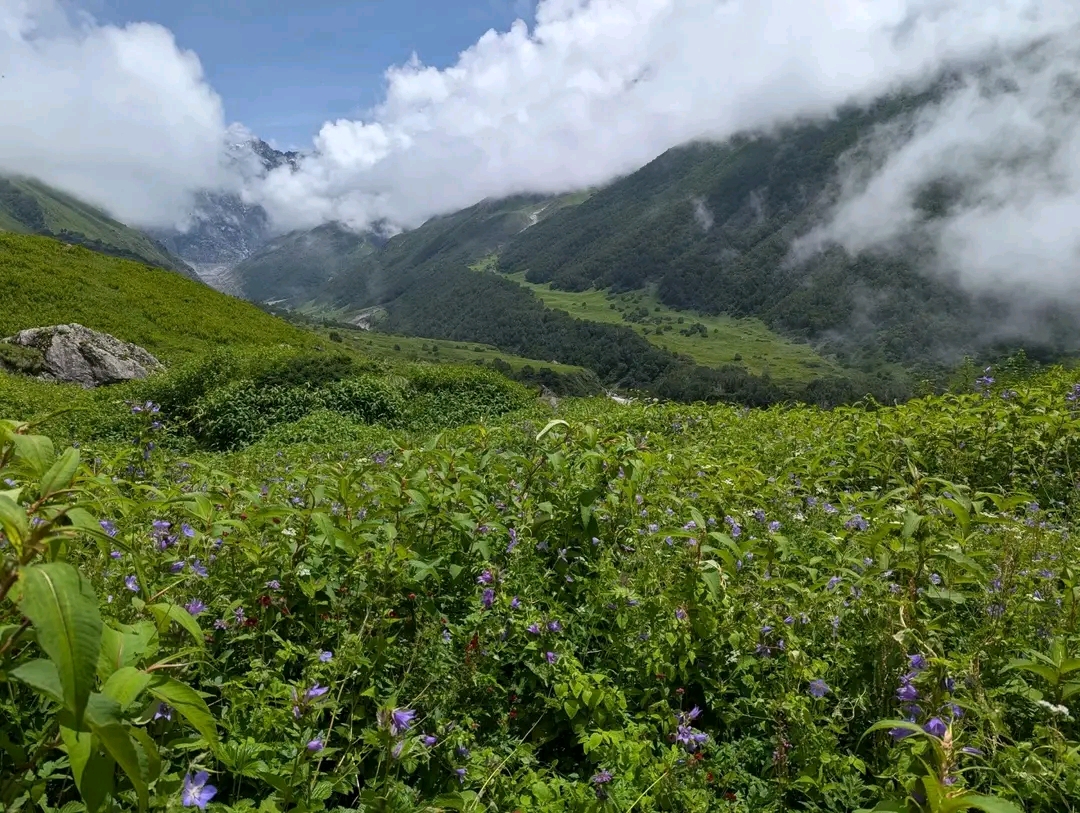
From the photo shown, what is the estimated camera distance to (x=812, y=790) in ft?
9.64

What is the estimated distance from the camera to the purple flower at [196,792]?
1.94 meters

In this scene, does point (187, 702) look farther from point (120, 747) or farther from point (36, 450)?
point (36, 450)

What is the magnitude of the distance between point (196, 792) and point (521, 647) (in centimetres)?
193

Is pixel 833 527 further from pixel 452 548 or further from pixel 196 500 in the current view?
pixel 196 500

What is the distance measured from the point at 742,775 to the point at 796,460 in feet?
16.7

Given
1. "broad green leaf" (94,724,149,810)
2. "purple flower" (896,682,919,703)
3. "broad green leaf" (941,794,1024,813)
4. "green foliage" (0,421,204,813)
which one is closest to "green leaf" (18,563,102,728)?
"green foliage" (0,421,204,813)

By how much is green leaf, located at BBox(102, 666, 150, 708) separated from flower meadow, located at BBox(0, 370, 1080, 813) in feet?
0.04

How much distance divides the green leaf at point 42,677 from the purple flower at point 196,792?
83cm

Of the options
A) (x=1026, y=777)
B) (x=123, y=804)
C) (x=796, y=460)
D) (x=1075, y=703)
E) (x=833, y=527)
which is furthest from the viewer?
(x=796, y=460)

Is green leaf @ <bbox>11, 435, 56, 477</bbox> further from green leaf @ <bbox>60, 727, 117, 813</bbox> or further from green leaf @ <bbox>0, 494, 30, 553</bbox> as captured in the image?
green leaf @ <bbox>60, 727, 117, 813</bbox>

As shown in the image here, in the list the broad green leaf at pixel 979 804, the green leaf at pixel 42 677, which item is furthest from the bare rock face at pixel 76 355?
the broad green leaf at pixel 979 804

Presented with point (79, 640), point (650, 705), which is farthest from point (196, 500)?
point (650, 705)

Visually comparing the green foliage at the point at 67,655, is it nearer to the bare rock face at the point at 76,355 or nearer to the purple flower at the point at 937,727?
the purple flower at the point at 937,727

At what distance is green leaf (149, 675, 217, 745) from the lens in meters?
1.52
